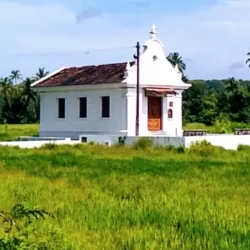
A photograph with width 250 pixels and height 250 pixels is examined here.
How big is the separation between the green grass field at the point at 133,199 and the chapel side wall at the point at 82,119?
28.9ft

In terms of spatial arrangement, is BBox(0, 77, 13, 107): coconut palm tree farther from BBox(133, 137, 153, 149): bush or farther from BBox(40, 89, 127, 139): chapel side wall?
BBox(133, 137, 153, 149): bush

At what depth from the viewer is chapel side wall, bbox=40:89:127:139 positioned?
33.9 metres

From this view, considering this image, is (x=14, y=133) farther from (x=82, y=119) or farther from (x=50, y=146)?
(x=50, y=146)

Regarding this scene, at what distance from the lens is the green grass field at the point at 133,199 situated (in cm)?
899

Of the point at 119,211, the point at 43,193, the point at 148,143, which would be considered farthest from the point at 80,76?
the point at 119,211

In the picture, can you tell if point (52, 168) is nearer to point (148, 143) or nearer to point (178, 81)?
point (148, 143)

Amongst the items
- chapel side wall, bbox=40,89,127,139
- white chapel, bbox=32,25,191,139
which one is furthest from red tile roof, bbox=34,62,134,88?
chapel side wall, bbox=40,89,127,139

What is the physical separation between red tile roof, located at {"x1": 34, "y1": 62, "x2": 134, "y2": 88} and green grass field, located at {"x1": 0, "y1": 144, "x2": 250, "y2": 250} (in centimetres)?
987

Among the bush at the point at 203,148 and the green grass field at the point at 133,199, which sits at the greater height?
the bush at the point at 203,148

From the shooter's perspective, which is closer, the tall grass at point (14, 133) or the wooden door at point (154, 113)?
the wooden door at point (154, 113)

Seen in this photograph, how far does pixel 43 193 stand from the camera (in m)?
13.9

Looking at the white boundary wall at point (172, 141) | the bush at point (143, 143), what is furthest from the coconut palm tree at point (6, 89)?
the bush at point (143, 143)

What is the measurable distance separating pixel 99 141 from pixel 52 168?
12.1 m

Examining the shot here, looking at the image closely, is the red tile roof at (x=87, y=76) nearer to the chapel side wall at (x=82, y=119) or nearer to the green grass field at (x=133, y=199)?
the chapel side wall at (x=82, y=119)
